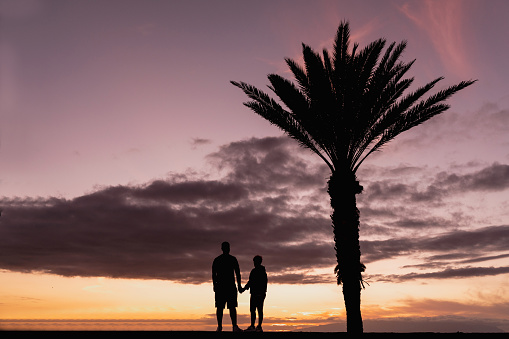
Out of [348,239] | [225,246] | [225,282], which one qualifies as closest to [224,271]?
[225,282]

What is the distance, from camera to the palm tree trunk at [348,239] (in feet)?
54.9

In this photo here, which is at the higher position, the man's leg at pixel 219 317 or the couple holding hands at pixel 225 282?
the couple holding hands at pixel 225 282

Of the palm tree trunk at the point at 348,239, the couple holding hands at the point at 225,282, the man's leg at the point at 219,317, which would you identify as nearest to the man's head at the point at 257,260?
the couple holding hands at the point at 225,282

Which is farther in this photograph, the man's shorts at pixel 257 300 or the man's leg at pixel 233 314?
the man's shorts at pixel 257 300

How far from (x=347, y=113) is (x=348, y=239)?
160 inches

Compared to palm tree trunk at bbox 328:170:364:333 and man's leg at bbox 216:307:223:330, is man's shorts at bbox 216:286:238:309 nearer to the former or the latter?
man's leg at bbox 216:307:223:330

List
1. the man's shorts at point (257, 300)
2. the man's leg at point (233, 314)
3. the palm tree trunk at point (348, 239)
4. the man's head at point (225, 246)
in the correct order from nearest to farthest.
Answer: the man's head at point (225, 246) < the man's leg at point (233, 314) < the man's shorts at point (257, 300) < the palm tree trunk at point (348, 239)

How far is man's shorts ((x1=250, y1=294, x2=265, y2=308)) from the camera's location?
1377cm

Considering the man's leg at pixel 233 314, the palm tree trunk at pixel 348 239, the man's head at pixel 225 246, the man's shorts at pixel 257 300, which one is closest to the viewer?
the man's head at pixel 225 246

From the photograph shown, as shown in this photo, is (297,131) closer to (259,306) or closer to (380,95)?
(380,95)

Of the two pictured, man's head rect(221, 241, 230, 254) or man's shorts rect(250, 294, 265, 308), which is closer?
man's head rect(221, 241, 230, 254)

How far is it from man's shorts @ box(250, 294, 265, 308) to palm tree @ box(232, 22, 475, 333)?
13.5ft

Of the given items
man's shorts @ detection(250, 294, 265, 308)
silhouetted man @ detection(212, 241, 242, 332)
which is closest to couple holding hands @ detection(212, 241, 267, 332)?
silhouetted man @ detection(212, 241, 242, 332)

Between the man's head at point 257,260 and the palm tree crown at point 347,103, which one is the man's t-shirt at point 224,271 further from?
the palm tree crown at point 347,103
